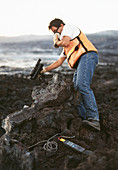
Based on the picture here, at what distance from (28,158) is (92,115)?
4.50 feet

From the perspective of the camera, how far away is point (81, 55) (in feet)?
11.8

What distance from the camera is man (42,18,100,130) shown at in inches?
137

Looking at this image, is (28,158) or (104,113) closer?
(28,158)

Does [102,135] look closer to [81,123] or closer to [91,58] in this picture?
[81,123]

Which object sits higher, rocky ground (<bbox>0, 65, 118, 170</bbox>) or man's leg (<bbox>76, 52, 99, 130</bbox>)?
man's leg (<bbox>76, 52, 99, 130</bbox>)

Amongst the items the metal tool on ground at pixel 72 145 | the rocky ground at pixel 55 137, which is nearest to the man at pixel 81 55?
the rocky ground at pixel 55 137

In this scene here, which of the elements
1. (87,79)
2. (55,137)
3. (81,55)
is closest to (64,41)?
(81,55)

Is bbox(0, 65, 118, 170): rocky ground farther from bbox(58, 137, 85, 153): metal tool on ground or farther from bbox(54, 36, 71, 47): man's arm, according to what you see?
bbox(54, 36, 71, 47): man's arm

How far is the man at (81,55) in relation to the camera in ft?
11.5

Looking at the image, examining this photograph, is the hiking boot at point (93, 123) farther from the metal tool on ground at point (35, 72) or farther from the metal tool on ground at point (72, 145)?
the metal tool on ground at point (35, 72)

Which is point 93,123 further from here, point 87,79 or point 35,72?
point 35,72

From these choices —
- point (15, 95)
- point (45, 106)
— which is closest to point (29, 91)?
point (15, 95)

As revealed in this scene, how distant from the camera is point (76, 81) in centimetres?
377

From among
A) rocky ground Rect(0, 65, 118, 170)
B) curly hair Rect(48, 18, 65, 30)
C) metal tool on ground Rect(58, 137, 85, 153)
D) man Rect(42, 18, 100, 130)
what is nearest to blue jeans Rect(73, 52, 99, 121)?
man Rect(42, 18, 100, 130)
